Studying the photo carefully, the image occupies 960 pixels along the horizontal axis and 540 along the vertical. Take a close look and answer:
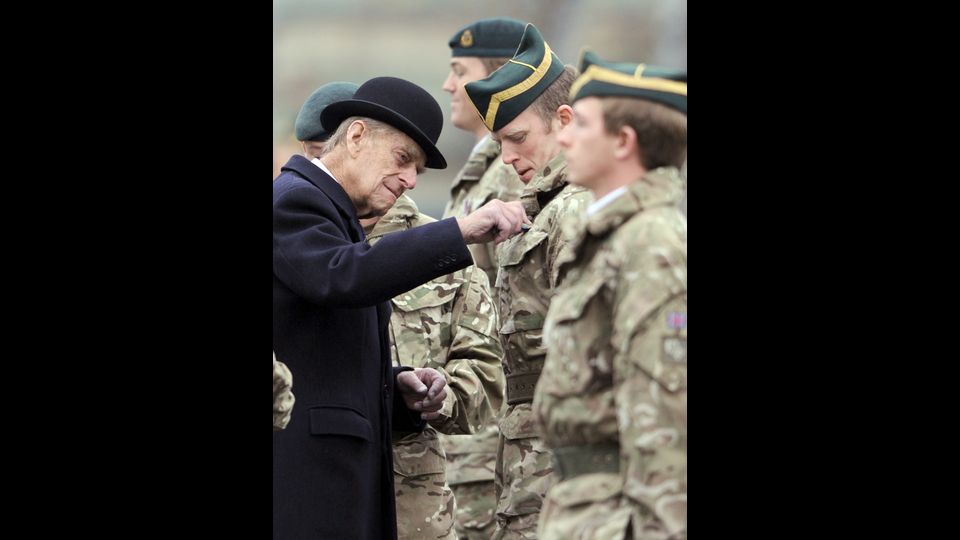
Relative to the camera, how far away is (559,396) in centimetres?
379

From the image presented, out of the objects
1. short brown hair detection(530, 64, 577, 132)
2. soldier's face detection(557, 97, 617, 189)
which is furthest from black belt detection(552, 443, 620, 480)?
short brown hair detection(530, 64, 577, 132)

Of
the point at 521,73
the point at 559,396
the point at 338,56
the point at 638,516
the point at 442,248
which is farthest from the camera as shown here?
the point at 338,56

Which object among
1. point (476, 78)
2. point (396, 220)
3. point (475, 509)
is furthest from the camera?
point (476, 78)

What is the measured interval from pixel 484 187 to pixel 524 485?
2.82 metres

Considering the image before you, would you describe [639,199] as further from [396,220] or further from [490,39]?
[490,39]

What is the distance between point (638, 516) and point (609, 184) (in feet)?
2.83

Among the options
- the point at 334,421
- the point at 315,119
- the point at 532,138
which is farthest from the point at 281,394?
the point at 315,119

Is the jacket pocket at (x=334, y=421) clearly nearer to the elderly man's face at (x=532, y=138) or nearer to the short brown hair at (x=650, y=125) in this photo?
the elderly man's face at (x=532, y=138)

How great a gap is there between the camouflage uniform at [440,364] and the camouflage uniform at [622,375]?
7.00 feet

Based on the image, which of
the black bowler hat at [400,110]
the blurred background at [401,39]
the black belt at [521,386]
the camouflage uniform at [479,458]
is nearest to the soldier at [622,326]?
the black bowler hat at [400,110]

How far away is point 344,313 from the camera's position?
519 centimetres

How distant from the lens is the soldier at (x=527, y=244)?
19.1 ft

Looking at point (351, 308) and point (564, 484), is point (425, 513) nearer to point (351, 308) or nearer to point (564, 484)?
point (351, 308)
